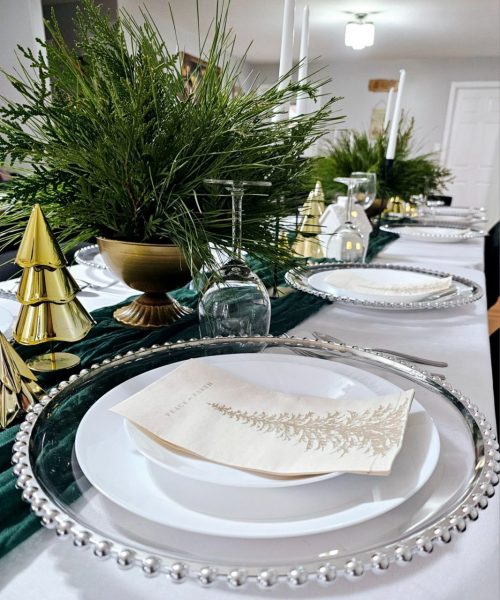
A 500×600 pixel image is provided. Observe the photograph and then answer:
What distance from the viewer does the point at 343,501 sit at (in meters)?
0.28

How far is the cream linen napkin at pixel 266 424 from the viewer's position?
304 millimetres

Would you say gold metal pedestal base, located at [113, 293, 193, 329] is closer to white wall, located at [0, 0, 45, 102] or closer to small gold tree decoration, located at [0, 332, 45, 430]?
small gold tree decoration, located at [0, 332, 45, 430]

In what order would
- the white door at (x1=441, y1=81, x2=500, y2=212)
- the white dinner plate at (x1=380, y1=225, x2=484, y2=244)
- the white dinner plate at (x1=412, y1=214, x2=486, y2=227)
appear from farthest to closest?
1. the white door at (x1=441, y1=81, x2=500, y2=212)
2. the white dinner plate at (x1=412, y1=214, x2=486, y2=227)
3. the white dinner plate at (x1=380, y1=225, x2=484, y2=244)

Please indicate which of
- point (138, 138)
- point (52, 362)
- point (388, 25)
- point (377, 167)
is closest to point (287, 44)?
point (138, 138)

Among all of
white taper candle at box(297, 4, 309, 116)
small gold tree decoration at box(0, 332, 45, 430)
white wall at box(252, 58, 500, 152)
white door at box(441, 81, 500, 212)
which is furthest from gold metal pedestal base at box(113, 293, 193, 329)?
white door at box(441, 81, 500, 212)

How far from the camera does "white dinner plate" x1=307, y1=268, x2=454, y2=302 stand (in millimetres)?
748

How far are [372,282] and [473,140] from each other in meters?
6.90

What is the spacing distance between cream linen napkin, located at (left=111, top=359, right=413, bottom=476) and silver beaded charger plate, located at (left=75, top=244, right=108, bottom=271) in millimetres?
574

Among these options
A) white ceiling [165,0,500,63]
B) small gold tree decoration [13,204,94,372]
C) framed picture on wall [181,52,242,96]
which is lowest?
small gold tree decoration [13,204,94,372]

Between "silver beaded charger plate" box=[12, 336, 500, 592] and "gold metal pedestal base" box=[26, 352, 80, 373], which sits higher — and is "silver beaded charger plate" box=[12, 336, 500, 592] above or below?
above

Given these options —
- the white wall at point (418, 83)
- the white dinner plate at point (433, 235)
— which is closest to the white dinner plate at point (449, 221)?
the white dinner plate at point (433, 235)

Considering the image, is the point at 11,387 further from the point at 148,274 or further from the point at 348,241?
A: the point at 348,241

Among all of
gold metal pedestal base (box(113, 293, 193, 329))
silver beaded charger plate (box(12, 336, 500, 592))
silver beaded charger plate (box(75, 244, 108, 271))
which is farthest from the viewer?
silver beaded charger plate (box(75, 244, 108, 271))

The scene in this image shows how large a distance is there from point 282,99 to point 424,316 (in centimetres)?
37
